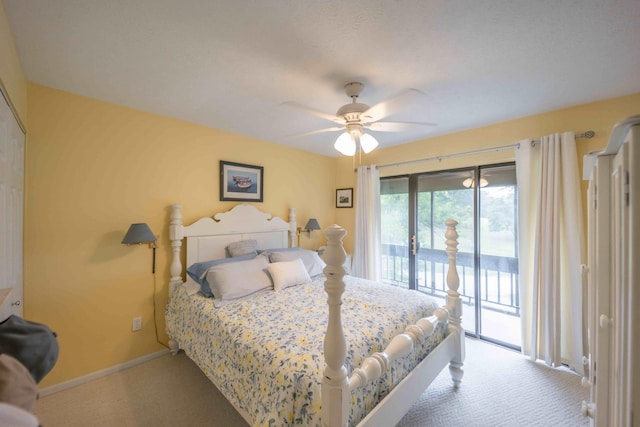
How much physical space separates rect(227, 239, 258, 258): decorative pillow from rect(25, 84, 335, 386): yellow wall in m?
0.52

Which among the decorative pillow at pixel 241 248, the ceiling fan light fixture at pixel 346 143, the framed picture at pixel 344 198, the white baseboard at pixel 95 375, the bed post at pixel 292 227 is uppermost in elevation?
the ceiling fan light fixture at pixel 346 143

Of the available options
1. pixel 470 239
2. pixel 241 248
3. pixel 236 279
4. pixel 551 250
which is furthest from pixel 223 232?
pixel 551 250

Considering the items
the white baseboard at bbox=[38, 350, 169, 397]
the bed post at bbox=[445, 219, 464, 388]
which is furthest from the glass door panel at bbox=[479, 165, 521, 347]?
the white baseboard at bbox=[38, 350, 169, 397]

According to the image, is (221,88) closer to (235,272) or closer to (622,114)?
(235,272)

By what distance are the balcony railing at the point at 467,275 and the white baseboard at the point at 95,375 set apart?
301 centimetres

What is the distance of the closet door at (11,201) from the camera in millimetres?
1320

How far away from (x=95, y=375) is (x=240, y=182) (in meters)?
Answer: 2.27

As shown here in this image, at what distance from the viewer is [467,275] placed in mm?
3066

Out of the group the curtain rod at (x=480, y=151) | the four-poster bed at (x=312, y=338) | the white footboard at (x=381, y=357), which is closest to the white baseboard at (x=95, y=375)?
the four-poster bed at (x=312, y=338)

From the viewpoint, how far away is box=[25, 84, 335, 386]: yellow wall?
1968 mm

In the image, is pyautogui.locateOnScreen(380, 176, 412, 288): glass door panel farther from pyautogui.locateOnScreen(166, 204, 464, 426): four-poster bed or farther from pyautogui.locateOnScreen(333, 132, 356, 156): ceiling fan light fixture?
pyautogui.locateOnScreen(333, 132, 356, 156): ceiling fan light fixture

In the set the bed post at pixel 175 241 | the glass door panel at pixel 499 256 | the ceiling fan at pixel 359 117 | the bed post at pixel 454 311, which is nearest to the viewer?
the ceiling fan at pixel 359 117

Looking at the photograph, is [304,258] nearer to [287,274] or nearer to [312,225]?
[287,274]

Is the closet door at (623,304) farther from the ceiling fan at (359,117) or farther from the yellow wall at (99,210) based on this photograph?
the yellow wall at (99,210)
